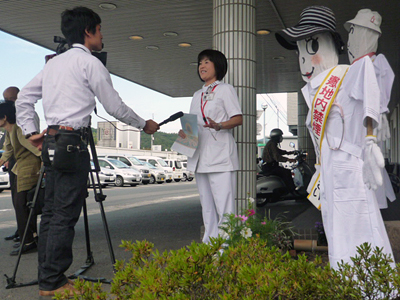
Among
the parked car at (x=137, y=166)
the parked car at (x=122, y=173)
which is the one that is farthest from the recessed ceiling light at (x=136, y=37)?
the parked car at (x=137, y=166)

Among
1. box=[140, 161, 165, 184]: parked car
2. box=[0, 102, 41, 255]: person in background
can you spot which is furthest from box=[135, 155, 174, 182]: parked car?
box=[0, 102, 41, 255]: person in background

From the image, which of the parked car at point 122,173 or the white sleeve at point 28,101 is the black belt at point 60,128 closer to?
the white sleeve at point 28,101

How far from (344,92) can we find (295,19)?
705 cm

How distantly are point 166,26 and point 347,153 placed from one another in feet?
25.8

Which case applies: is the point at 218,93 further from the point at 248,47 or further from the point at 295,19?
the point at 295,19

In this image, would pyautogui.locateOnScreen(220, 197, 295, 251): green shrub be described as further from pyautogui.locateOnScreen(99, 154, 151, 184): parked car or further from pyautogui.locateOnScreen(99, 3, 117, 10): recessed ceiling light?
pyautogui.locateOnScreen(99, 154, 151, 184): parked car

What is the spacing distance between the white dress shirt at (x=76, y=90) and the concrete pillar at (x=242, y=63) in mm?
2118

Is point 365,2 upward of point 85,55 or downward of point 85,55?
upward

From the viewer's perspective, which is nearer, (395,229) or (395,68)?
(395,229)

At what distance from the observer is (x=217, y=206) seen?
3.91 m

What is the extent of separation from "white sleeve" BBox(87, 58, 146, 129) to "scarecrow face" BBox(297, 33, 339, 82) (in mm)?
1314

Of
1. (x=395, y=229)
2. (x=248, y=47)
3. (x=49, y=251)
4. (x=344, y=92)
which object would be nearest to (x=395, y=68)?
(x=248, y=47)

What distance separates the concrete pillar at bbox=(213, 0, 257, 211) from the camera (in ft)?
16.9

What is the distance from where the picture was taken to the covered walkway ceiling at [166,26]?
27.5 ft
